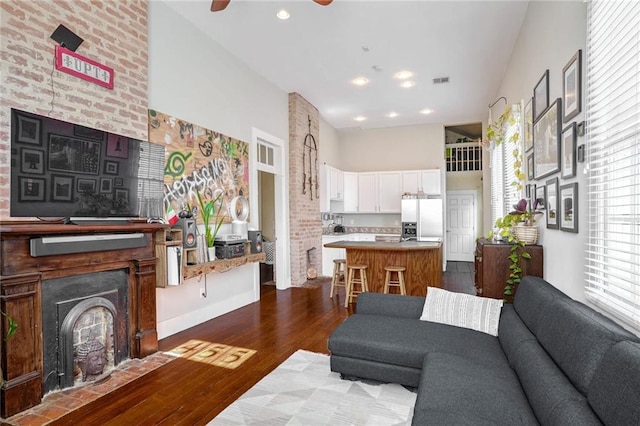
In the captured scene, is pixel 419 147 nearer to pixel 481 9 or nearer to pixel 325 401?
pixel 481 9

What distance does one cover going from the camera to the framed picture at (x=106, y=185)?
2750 millimetres

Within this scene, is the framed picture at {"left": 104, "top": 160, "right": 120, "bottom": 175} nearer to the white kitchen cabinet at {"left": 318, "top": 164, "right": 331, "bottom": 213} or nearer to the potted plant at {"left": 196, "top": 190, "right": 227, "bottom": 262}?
the potted plant at {"left": 196, "top": 190, "right": 227, "bottom": 262}

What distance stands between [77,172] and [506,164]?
4.95m

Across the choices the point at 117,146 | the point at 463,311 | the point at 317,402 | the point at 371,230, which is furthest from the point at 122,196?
the point at 371,230

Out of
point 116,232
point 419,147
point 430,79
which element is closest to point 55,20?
point 116,232

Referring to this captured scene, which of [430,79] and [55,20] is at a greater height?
[430,79]

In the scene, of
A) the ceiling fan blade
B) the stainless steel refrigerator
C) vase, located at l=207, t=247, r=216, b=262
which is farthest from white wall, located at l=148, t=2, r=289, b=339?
the stainless steel refrigerator

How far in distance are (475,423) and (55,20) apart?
3699mm

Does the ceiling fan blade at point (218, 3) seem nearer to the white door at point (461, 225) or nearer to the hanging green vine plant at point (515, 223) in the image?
the hanging green vine plant at point (515, 223)

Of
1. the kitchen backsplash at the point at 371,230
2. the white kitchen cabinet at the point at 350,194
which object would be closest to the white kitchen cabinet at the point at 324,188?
the kitchen backsplash at the point at 371,230

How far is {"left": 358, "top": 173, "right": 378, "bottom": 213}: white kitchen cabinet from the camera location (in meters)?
8.27

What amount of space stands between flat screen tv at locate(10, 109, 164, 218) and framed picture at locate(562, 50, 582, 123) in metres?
3.36

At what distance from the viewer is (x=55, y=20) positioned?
2602 mm

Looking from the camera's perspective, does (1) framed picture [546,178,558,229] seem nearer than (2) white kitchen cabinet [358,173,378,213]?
Yes
